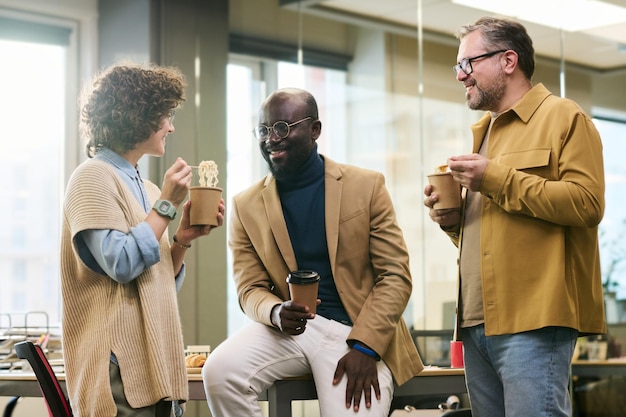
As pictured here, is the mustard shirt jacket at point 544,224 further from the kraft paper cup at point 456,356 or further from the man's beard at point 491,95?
the kraft paper cup at point 456,356

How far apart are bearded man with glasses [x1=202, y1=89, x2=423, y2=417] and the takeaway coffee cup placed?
0.02m

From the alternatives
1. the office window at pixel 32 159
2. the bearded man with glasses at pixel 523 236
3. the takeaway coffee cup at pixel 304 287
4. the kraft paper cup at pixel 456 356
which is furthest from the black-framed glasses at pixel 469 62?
the office window at pixel 32 159

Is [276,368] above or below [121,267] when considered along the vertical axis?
below

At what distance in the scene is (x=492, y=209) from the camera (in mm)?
2529

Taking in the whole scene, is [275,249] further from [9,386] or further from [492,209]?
[9,386]

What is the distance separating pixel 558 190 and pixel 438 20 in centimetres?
355

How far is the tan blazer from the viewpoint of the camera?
282cm

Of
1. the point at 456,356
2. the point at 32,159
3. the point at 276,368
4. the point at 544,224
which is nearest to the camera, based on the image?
the point at 544,224

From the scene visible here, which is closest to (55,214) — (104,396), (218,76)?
(218,76)

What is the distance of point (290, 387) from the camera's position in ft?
9.12

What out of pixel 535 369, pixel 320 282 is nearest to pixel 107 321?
pixel 320 282

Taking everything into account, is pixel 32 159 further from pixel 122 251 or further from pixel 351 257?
pixel 122 251

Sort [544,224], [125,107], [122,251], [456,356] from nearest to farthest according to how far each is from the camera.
Answer: [122,251], [544,224], [125,107], [456,356]

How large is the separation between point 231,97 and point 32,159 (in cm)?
137
